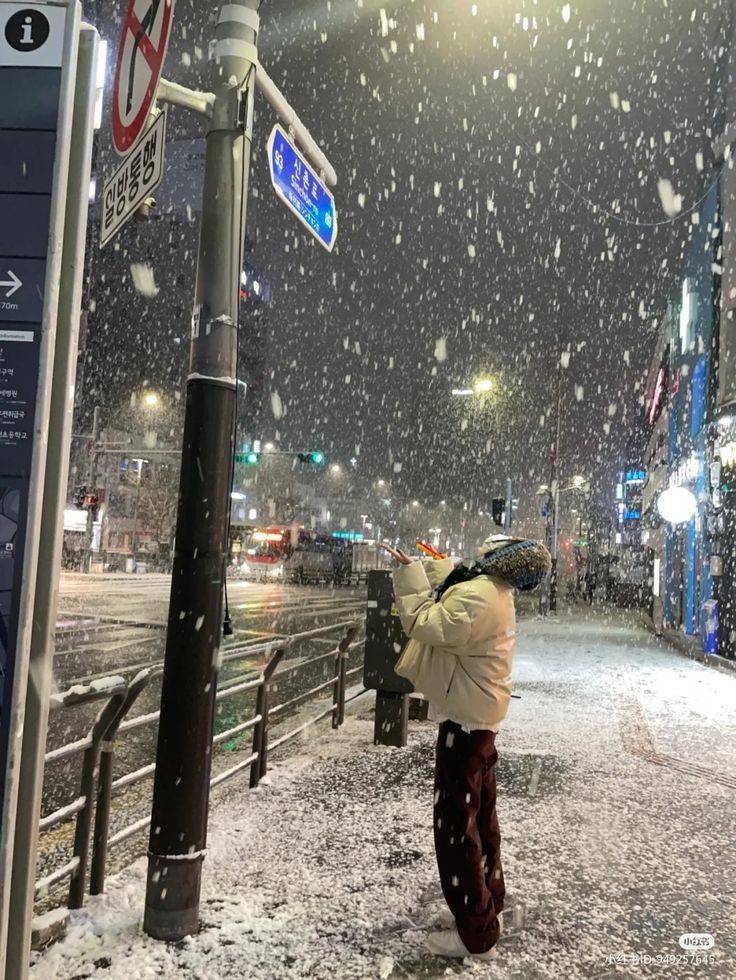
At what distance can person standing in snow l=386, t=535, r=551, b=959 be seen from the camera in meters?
3.37

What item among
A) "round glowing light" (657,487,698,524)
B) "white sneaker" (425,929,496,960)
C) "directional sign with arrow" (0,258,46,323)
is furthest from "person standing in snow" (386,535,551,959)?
"round glowing light" (657,487,698,524)

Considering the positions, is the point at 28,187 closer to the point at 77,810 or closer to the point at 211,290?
the point at 211,290

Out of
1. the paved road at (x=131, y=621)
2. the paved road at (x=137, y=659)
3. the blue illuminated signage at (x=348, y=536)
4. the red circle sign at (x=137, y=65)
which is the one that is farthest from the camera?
the blue illuminated signage at (x=348, y=536)

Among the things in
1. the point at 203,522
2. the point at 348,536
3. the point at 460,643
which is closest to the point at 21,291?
the point at 203,522

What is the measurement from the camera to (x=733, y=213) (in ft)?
59.3

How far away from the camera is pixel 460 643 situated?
3359 millimetres

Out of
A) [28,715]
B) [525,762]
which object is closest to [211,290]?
[28,715]

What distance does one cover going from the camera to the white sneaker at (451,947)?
343cm

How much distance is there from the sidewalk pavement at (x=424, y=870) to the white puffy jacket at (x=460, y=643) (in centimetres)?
120

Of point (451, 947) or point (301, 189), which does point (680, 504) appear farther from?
point (451, 947)

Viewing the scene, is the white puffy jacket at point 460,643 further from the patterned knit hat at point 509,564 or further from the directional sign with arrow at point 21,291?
the directional sign with arrow at point 21,291

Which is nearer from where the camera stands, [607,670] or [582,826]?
[582,826]

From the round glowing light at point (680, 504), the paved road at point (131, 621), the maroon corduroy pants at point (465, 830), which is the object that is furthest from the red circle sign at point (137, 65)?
the round glowing light at point (680, 504)

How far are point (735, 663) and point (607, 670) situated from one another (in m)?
2.95
